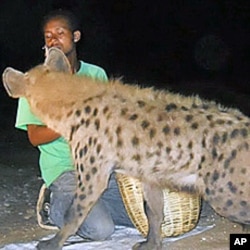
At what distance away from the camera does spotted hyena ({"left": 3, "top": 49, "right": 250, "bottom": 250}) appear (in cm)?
265

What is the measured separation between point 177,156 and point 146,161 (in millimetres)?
105

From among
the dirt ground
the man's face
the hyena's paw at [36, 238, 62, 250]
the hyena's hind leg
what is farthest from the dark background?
the hyena's paw at [36, 238, 62, 250]

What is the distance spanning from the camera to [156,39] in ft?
24.2

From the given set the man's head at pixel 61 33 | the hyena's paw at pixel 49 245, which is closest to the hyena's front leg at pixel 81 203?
the hyena's paw at pixel 49 245

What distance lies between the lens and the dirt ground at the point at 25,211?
316cm

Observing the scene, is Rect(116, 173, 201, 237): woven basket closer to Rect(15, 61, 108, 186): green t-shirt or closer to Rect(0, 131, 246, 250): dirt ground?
Rect(0, 131, 246, 250): dirt ground

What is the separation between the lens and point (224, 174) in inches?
104

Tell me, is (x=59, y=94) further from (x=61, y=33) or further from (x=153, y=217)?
(x=153, y=217)

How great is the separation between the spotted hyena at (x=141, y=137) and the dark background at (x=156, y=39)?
4067 millimetres

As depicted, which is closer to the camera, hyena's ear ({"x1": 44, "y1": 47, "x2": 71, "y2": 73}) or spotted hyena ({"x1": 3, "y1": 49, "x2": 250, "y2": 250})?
spotted hyena ({"x1": 3, "y1": 49, "x2": 250, "y2": 250})

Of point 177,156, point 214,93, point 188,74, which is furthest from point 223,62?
point 177,156

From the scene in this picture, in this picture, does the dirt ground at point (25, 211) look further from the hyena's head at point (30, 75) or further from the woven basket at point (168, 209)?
the hyena's head at point (30, 75)

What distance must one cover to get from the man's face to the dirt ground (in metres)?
0.74

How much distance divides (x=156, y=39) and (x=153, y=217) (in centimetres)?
454
